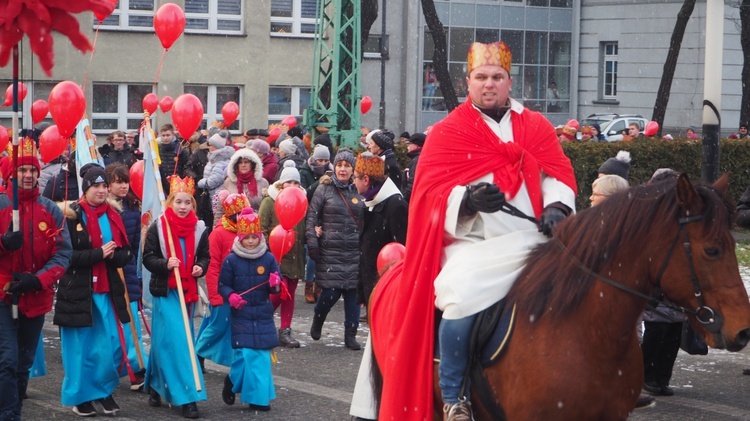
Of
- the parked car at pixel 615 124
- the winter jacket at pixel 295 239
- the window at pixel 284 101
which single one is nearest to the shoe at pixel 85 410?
the winter jacket at pixel 295 239

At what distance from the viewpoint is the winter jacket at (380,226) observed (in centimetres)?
1105

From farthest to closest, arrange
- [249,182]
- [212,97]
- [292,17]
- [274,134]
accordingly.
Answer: [292,17]
[212,97]
[274,134]
[249,182]

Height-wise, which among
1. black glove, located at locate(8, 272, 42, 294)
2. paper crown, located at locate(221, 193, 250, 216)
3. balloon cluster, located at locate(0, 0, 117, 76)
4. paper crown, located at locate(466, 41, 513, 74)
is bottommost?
black glove, located at locate(8, 272, 42, 294)

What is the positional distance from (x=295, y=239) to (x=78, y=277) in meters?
4.52

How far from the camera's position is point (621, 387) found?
5.28 meters

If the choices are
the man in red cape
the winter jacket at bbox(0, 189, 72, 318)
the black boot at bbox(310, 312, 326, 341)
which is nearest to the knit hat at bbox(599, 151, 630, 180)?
the black boot at bbox(310, 312, 326, 341)

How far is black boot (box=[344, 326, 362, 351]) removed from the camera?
11789mm

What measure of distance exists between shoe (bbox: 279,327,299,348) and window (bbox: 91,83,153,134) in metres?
25.1

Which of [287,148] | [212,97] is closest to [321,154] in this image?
[287,148]

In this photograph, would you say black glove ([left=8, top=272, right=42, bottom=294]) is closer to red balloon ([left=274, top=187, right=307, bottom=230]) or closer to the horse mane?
the horse mane

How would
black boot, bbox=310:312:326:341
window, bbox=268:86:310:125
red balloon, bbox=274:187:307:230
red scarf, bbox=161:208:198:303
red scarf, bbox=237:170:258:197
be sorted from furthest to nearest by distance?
window, bbox=268:86:310:125, red scarf, bbox=237:170:258:197, black boot, bbox=310:312:326:341, red balloon, bbox=274:187:307:230, red scarf, bbox=161:208:198:303

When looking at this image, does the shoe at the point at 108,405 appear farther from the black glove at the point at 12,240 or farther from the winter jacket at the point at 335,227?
the winter jacket at the point at 335,227

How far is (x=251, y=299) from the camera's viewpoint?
9.44 meters

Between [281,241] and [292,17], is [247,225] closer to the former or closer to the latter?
[281,241]
